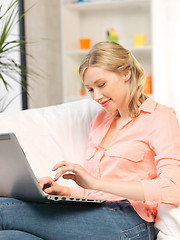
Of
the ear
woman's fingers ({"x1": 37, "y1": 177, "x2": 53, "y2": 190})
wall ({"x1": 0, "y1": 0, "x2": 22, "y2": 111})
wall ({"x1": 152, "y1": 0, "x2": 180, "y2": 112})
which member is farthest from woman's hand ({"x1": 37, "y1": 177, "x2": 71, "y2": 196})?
wall ({"x1": 152, "y1": 0, "x2": 180, "y2": 112})

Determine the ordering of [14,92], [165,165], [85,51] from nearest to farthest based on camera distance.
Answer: [165,165] → [14,92] → [85,51]

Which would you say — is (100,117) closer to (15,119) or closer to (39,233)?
(15,119)

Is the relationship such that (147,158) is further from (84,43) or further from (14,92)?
(84,43)

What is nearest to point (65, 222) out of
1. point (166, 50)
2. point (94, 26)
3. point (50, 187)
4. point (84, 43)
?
point (50, 187)

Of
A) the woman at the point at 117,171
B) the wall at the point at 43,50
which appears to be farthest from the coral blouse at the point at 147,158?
the wall at the point at 43,50

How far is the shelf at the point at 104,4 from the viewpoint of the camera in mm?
3537

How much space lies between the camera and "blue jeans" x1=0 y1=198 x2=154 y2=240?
130cm

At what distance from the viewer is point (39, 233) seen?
132 centimetres

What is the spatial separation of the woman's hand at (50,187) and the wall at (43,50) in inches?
79.4

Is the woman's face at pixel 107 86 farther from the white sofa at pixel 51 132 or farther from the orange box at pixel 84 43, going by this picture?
the orange box at pixel 84 43

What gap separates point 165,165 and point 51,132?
62 centimetres

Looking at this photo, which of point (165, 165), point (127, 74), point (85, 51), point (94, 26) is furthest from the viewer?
point (94, 26)

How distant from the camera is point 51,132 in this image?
177 centimetres

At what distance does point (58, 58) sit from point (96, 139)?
240cm
